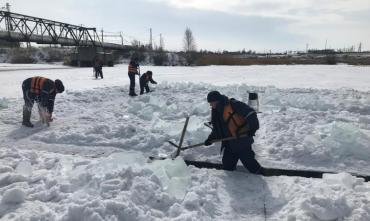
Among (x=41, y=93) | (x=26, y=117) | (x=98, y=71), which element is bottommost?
(x=98, y=71)

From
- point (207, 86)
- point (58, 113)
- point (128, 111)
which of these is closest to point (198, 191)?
point (128, 111)

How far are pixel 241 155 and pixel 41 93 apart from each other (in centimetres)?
502

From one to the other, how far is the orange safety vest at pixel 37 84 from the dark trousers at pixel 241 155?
474 centimetres

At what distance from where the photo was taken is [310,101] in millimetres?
10703

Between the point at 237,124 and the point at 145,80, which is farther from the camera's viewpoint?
the point at 145,80

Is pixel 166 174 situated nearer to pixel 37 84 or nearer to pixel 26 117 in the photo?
pixel 37 84

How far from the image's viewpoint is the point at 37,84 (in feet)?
28.4


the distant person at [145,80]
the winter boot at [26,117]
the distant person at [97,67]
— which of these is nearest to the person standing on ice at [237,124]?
the winter boot at [26,117]

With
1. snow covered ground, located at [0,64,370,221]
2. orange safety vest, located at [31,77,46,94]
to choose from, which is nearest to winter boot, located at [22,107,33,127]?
snow covered ground, located at [0,64,370,221]

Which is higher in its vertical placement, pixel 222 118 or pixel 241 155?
pixel 222 118

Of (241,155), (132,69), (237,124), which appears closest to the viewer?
(237,124)

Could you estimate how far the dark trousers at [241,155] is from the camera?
545cm

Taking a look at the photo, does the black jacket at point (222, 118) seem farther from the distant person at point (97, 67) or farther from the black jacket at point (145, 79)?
the distant person at point (97, 67)

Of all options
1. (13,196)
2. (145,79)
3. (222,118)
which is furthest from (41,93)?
(145,79)
